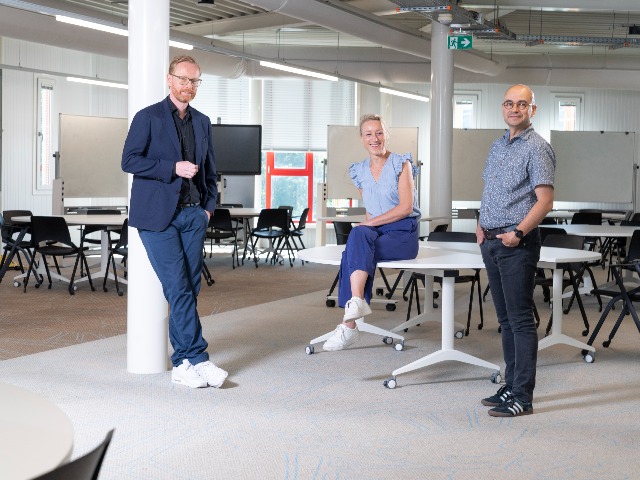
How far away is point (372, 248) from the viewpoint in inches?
207

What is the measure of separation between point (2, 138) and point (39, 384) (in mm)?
9635

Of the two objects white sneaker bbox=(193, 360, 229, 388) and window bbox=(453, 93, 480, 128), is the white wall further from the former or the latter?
white sneaker bbox=(193, 360, 229, 388)

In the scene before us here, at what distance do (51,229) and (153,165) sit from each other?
5053 millimetres

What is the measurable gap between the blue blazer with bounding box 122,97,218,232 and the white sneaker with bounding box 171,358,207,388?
798 mm

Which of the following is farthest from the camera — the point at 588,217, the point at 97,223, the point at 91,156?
the point at 91,156

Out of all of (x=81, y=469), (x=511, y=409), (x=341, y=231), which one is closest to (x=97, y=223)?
(x=341, y=231)

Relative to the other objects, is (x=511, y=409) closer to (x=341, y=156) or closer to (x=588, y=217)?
(x=588, y=217)

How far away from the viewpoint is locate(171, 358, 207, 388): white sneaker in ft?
16.2

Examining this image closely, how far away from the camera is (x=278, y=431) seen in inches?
163

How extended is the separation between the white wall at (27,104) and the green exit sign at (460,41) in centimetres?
665

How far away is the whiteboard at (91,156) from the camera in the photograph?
1291 centimetres

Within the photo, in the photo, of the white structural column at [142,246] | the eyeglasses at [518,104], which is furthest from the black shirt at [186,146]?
the eyeglasses at [518,104]

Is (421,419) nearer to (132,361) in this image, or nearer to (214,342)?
(132,361)

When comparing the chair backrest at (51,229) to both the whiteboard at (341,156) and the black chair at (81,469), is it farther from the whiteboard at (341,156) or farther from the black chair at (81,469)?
the black chair at (81,469)
